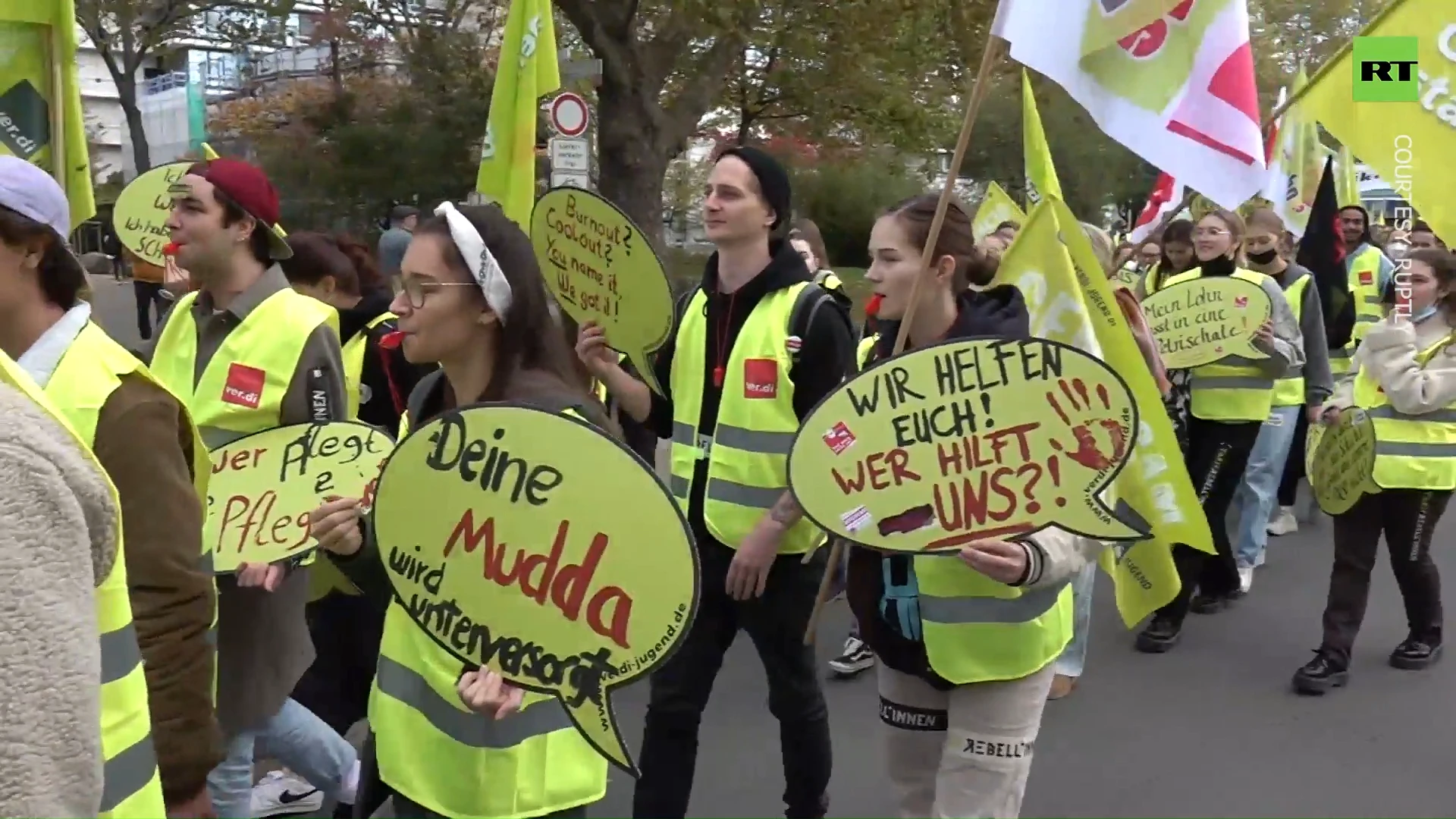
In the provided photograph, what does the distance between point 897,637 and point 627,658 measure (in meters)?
1.04

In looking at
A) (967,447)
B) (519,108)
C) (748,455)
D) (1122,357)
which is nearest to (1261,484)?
(1122,357)

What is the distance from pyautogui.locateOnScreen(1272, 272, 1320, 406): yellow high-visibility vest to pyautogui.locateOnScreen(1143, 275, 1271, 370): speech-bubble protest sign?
313 mm

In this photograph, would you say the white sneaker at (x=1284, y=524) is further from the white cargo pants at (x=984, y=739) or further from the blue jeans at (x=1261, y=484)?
the white cargo pants at (x=984, y=739)

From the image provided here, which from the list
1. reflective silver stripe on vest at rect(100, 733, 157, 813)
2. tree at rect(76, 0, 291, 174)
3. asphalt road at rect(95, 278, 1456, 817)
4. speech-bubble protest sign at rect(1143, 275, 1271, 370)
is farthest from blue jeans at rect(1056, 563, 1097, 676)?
tree at rect(76, 0, 291, 174)

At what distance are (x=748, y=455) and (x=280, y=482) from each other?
1.12m

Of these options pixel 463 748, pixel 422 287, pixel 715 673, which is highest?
pixel 422 287

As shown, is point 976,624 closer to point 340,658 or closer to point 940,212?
point 940,212

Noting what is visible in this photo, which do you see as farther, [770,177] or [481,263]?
[770,177]

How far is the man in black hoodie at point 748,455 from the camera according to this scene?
3279mm

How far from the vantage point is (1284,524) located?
8.11 m

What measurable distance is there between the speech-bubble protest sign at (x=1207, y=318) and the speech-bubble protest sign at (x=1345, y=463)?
0.66m

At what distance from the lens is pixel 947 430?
2.44m

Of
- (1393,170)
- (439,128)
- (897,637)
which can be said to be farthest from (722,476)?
(439,128)

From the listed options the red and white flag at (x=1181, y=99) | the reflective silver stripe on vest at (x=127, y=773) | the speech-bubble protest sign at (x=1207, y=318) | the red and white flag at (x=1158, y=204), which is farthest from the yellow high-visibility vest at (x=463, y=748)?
the red and white flag at (x=1158, y=204)
